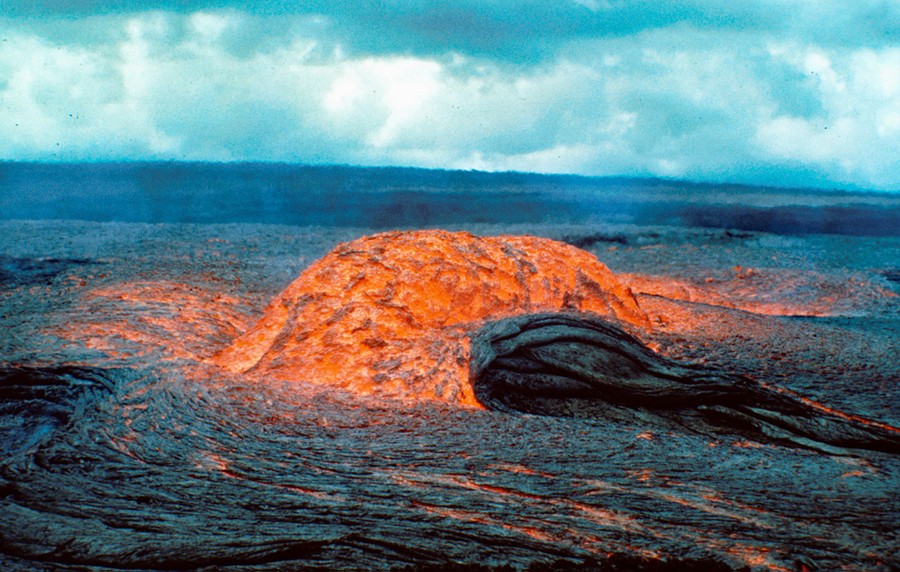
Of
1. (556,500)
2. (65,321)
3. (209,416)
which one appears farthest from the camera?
(65,321)

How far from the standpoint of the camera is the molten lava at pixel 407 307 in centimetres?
438

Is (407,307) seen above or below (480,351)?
above

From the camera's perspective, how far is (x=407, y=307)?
4.95 m

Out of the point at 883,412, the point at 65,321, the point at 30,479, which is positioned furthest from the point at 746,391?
the point at 65,321

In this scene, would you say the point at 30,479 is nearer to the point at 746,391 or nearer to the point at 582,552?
the point at 582,552

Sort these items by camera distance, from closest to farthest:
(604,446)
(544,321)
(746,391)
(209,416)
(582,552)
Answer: (582,552) < (604,446) < (209,416) < (746,391) < (544,321)

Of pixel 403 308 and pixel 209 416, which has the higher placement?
pixel 403 308

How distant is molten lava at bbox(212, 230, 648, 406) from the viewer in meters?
4.38

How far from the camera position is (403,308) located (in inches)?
194

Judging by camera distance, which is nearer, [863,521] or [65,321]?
[863,521]

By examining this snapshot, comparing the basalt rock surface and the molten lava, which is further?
the molten lava

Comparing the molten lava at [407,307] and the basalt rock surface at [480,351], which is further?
the molten lava at [407,307]

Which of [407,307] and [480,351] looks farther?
[407,307]

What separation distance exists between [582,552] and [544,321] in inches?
108
